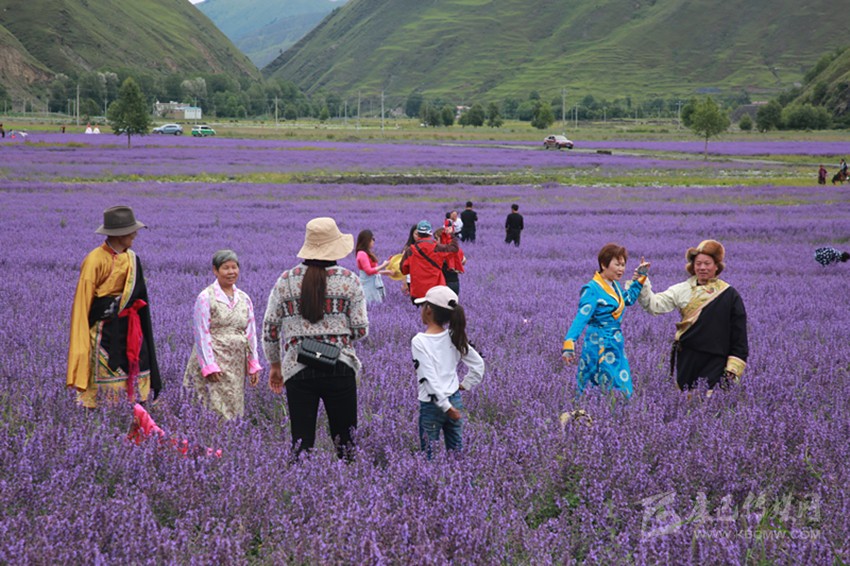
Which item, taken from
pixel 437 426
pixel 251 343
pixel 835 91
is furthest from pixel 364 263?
pixel 835 91

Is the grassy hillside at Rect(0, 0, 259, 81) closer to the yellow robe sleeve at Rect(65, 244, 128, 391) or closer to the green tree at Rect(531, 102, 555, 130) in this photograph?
the green tree at Rect(531, 102, 555, 130)

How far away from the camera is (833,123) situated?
3686 inches

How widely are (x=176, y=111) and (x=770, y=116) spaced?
9231 centimetres

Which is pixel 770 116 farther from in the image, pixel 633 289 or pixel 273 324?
pixel 273 324

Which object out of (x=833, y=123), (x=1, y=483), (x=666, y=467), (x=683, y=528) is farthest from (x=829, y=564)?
(x=833, y=123)

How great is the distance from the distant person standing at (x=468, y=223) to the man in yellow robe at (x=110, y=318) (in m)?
11.6

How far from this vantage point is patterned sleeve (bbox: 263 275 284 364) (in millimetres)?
4215

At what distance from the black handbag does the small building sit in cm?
12767

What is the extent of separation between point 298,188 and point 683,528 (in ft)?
95.5

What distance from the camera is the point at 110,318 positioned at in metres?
4.60

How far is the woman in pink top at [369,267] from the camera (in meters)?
9.48

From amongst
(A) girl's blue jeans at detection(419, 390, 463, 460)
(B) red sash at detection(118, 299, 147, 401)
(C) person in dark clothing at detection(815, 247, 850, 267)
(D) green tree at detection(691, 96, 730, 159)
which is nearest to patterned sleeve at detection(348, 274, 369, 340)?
(A) girl's blue jeans at detection(419, 390, 463, 460)

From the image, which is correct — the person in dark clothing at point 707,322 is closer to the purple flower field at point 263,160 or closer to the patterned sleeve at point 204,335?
the patterned sleeve at point 204,335

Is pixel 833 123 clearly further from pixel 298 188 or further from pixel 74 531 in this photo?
pixel 74 531
